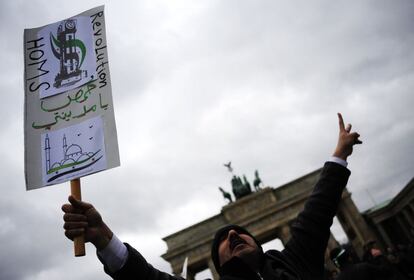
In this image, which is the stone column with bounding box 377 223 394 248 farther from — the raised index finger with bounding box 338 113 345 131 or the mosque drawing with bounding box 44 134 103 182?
the mosque drawing with bounding box 44 134 103 182

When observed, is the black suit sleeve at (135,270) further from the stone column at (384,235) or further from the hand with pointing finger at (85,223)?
the stone column at (384,235)

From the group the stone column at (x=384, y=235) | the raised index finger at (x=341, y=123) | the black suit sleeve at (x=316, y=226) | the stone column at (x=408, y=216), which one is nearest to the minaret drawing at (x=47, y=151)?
the black suit sleeve at (x=316, y=226)

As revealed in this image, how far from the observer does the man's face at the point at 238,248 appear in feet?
6.96

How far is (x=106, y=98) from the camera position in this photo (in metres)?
2.26

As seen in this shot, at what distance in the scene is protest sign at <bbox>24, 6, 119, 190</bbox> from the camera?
83.1 inches

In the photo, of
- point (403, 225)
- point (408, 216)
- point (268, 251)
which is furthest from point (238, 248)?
point (403, 225)

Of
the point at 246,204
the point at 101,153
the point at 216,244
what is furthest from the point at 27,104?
the point at 246,204

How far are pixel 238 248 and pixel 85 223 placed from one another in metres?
1.10

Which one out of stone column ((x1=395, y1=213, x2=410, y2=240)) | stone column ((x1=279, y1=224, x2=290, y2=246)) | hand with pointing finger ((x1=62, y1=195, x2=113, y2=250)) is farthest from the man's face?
stone column ((x1=395, y1=213, x2=410, y2=240))

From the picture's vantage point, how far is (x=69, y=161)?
2115mm

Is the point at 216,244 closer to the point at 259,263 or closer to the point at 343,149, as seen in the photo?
the point at 259,263

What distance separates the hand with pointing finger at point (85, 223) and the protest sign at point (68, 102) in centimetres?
41

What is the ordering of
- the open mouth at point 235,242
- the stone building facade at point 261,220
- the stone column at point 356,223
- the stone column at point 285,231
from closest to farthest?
the open mouth at point 235,242 < the stone column at point 356,223 < the stone column at point 285,231 < the stone building facade at point 261,220

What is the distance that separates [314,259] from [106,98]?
1918 millimetres
